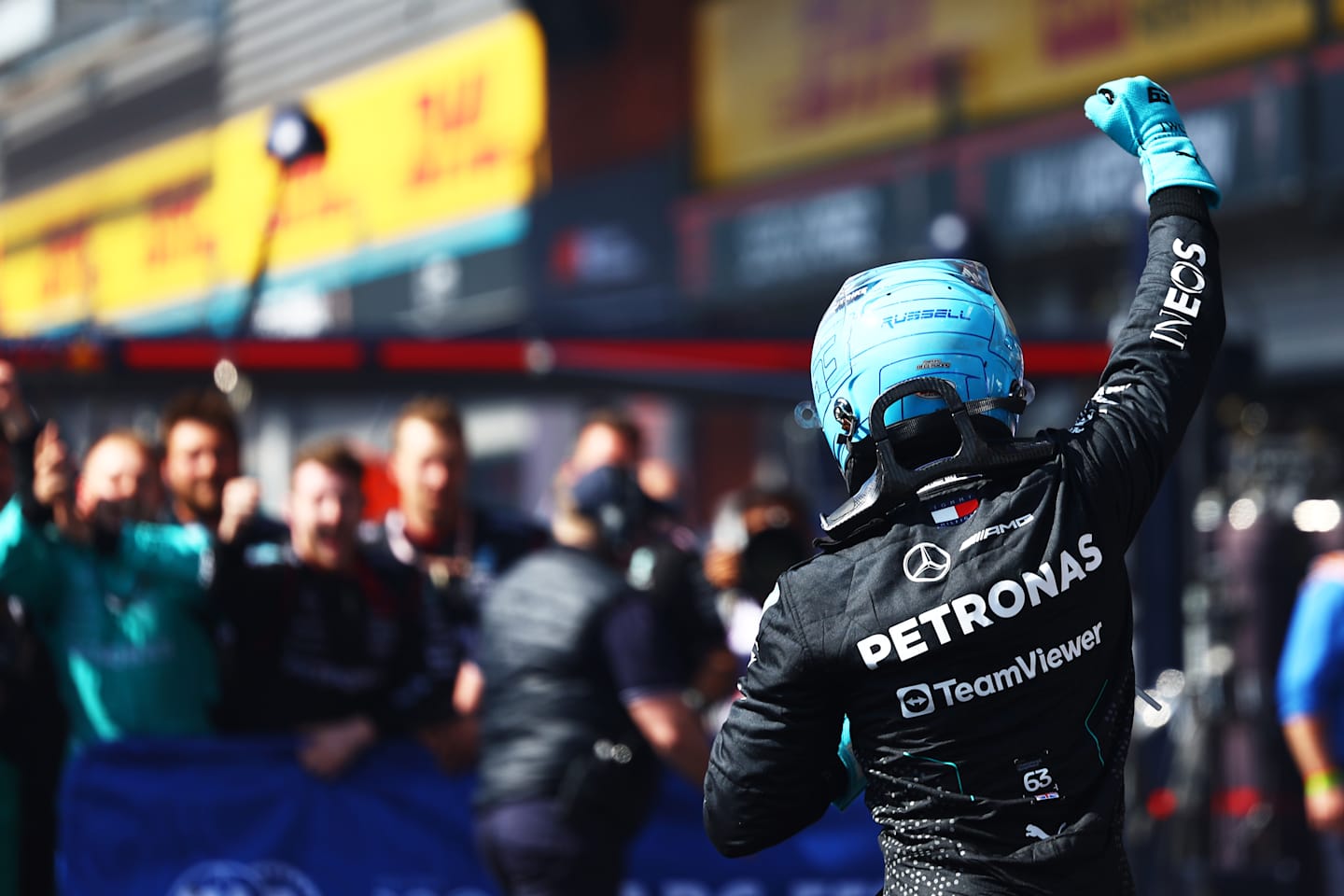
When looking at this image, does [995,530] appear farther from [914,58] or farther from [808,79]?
[808,79]

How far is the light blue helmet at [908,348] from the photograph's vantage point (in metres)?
2.13

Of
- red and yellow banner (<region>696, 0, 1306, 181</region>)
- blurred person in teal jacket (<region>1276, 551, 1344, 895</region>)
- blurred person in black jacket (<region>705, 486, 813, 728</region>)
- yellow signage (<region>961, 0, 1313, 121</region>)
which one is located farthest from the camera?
red and yellow banner (<region>696, 0, 1306, 181</region>)

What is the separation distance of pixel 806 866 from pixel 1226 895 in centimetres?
302

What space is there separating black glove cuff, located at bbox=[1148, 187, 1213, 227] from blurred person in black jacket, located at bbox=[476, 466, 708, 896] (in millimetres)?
2210

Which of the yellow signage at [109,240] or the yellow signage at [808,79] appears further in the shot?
the yellow signage at [109,240]

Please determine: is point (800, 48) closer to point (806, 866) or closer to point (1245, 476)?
point (1245, 476)

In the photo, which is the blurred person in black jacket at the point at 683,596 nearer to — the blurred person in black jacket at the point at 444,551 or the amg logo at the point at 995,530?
the blurred person in black jacket at the point at 444,551

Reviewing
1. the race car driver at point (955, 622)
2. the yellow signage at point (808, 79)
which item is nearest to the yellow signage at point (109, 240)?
the yellow signage at point (808, 79)

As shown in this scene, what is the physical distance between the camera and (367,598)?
197 inches

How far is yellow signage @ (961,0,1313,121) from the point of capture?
33.2ft

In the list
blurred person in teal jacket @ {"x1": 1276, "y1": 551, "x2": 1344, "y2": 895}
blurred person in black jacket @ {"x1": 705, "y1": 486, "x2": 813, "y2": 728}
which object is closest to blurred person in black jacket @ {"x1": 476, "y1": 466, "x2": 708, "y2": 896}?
blurred person in black jacket @ {"x1": 705, "y1": 486, "x2": 813, "y2": 728}

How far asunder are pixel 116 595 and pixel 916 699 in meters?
3.17

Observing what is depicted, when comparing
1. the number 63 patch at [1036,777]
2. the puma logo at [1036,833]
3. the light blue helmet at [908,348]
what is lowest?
the puma logo at [1036,833]

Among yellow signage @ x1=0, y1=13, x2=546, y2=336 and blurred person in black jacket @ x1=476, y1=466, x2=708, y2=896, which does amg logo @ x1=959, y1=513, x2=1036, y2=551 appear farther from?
yellow signage @ x1=0, y1=13, x2=546, y2=336
